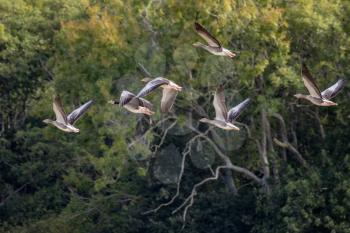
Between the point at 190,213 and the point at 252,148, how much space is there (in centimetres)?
208

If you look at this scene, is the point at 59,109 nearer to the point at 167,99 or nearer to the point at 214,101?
the point at 167,99

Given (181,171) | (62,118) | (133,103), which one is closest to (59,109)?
(62,118)

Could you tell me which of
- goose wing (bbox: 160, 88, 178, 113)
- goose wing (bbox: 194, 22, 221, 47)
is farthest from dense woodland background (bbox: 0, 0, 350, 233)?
goose wing (bbox: 194, 22, 221, 47)

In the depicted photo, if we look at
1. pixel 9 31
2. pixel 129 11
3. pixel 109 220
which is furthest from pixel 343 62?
pixel 9 31

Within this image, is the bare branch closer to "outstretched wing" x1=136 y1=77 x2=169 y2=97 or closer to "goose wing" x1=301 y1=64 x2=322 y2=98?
"goose wing" x1=301 y1=64 x2=322 y2=98

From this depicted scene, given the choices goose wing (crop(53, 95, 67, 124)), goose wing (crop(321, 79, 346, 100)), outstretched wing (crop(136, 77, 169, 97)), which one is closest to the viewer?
outstretched wing (crop(136, 77, 169, 97))

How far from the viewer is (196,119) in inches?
1171

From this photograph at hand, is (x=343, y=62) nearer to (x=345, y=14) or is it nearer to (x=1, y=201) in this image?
(x=345, y=14)

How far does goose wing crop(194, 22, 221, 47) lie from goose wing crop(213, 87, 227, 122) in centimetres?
73

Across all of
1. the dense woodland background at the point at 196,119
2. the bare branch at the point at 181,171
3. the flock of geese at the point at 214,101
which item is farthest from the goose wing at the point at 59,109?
the bare branch at the point at 181,171

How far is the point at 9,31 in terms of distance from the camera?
34812 mm

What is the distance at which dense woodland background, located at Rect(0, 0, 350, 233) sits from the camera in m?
27.0

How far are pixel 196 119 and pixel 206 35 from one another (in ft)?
34.1

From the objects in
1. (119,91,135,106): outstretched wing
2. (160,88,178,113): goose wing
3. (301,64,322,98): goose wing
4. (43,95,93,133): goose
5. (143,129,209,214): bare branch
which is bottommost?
(143,129,209,214): bare branch
